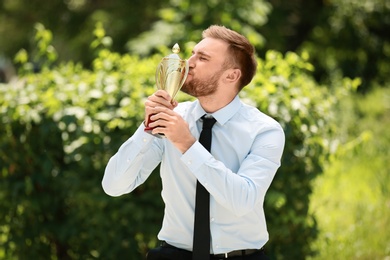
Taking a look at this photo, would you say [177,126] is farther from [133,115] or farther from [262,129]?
[133,115]

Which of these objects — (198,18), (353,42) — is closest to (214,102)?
(198,18)

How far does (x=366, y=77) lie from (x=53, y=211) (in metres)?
10.1

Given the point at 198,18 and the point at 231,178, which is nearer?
the point at 231,178

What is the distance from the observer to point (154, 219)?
15.2ft

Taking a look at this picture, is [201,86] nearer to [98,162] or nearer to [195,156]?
[195,156]

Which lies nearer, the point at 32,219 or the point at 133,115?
the point at 133,115

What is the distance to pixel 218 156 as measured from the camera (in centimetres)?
274

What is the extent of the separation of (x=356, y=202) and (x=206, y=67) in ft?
14.0

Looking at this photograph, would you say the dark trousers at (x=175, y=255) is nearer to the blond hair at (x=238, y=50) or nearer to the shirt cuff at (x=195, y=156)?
the shirt cuff at (x=195, y=156)

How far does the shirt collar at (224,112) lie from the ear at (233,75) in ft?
0.27

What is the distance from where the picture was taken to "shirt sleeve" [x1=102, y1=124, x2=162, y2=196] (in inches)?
105

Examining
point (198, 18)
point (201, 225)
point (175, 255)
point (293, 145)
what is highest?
point (201, 225)

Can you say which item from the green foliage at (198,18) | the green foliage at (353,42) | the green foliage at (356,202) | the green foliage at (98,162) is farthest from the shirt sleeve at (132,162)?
the green foliage at (353,42)

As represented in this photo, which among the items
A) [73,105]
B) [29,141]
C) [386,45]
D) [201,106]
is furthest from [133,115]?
[386,45]
